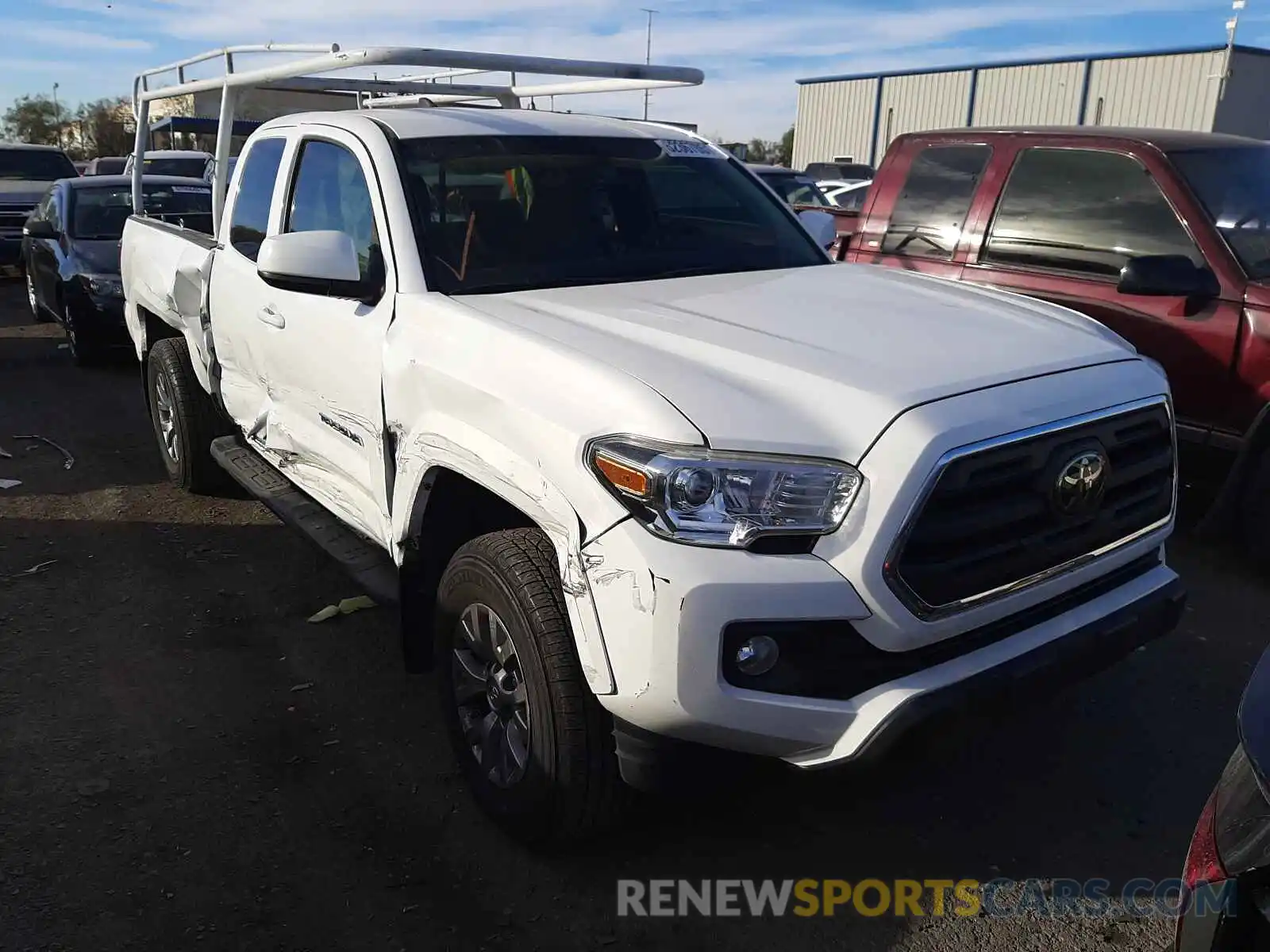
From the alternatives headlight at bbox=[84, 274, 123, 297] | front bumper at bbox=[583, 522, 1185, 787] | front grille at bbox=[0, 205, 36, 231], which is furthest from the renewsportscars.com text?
front grille at bbox=[0, 205, 36, 231]

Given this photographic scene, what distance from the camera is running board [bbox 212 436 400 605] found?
3.52 meters

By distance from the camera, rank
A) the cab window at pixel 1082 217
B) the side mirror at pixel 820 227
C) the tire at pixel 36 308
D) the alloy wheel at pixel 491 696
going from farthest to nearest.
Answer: the tire at pixel 36 308 → the cab window at pixel 1082 217 → the side mirror at pixel 820 227 → the alloy wheel at pixel 491 696

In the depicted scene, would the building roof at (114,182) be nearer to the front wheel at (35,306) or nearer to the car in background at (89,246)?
the car in background at (89,246)

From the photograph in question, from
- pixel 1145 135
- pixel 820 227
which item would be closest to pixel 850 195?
pixel 1145 135

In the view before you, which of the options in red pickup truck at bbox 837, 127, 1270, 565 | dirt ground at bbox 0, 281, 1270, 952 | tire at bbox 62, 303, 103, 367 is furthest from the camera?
tire at bbox 62, 303, 103, 367

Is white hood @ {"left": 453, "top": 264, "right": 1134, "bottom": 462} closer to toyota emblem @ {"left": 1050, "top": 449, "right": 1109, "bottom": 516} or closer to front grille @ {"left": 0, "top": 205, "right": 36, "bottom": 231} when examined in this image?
toyota emblem @ {"left": 1050, "top": 449, "right": 1109, "bottom": 516}

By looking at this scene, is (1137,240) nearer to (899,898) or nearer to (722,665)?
(899,898)

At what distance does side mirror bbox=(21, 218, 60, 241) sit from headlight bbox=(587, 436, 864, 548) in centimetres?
889

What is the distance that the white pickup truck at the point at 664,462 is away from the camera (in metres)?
2.31

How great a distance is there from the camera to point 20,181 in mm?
15836

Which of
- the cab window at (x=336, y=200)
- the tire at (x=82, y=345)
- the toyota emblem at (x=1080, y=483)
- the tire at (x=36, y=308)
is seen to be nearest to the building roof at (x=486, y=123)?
the cab window at (x=336, y=200)

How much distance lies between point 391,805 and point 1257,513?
12.7 feet

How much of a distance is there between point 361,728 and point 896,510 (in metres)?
2.13

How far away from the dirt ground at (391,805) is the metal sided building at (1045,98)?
32.3 m
